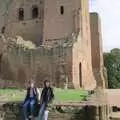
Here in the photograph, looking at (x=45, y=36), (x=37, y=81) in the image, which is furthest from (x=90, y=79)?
(x=37, y=81)

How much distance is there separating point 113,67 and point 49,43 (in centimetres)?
2952

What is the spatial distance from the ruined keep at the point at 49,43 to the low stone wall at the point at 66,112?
23.8 metres

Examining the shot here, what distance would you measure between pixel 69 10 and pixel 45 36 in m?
3.96

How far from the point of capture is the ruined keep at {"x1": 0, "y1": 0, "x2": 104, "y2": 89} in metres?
37.7

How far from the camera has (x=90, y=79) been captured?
1834 inches

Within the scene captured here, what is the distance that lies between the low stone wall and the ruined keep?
23.8 metres

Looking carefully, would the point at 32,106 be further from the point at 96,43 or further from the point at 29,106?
the point at 96,43

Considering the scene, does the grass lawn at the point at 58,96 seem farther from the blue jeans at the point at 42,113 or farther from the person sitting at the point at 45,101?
the blue jeans at the point at 42,113

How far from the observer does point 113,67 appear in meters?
70.0

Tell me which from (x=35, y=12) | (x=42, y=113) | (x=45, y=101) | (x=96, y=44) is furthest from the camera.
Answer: (x=96, y=44)

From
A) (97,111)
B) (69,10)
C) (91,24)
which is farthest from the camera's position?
(91,24)

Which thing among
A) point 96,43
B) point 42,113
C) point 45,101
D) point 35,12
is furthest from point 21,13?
point 42,113

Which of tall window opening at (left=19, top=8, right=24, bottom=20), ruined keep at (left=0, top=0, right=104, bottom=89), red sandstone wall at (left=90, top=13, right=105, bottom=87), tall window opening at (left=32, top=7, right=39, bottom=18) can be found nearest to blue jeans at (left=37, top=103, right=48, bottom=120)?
ruined keep at (left=0, top=0, right=104, bottom=89)

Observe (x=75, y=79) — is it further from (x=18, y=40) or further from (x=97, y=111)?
(x=97, y=111)
